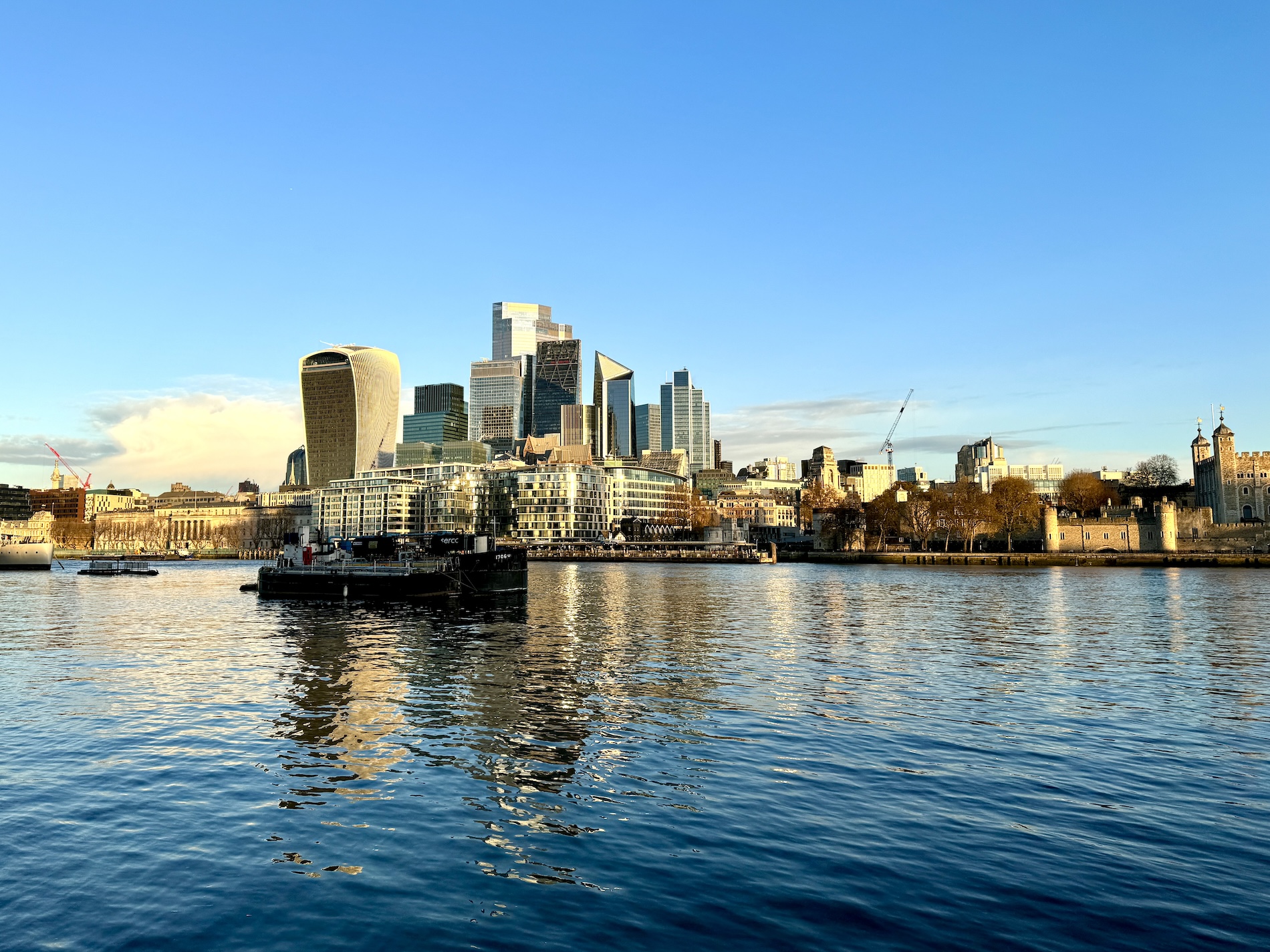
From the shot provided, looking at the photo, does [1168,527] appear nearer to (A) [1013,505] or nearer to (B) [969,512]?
(A) [1013,505]

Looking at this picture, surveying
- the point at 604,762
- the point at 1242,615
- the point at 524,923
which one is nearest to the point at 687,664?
the point at 604,762

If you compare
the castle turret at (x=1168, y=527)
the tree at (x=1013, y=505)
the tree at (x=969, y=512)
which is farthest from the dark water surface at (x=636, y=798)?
the tree at (x=1013, y=505)

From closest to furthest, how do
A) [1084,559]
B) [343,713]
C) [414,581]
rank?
[343,713] < [414,581] < [1084,559]

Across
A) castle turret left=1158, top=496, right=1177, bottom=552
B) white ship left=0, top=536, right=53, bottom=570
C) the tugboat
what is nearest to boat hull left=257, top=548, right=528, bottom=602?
the tugboat

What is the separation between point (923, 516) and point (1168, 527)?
47.6 m

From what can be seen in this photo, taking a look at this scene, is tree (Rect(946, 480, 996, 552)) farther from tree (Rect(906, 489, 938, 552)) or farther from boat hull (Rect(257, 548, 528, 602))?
boat hull (Rect(257, 548, 528, 602))

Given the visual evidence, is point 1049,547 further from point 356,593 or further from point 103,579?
point 103,579

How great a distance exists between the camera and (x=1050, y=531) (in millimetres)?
175250

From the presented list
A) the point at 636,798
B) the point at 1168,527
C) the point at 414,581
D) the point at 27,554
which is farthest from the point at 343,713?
the point at 27,554

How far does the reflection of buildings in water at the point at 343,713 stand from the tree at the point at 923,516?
161 metres

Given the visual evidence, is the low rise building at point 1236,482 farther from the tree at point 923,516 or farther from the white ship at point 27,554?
the white ship at point 27,554

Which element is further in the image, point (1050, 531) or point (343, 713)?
point (1050, 531)

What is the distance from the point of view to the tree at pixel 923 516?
18650cm

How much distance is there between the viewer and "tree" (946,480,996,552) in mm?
175125
